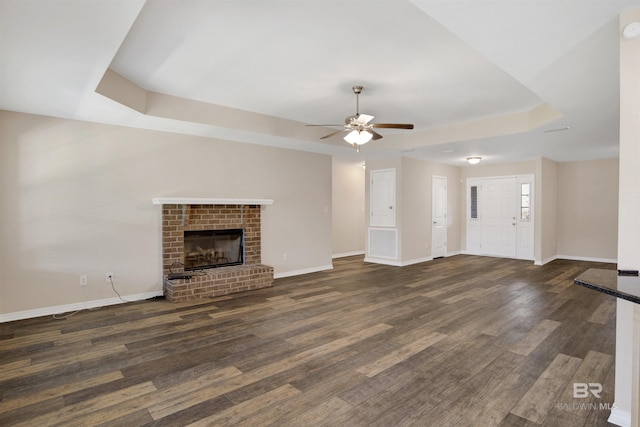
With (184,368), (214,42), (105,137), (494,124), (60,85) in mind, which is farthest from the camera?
(494,124)

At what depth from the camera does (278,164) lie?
615cm

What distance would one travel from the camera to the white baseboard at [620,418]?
76.5 inches

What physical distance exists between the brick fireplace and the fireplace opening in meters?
0.13

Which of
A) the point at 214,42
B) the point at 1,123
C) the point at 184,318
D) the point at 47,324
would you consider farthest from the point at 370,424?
the point at 1,123

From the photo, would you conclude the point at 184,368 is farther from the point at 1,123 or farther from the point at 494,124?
the point at 494,124

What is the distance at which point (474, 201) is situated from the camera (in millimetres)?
9148

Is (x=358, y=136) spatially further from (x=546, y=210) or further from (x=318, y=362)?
(x=546, y=210)

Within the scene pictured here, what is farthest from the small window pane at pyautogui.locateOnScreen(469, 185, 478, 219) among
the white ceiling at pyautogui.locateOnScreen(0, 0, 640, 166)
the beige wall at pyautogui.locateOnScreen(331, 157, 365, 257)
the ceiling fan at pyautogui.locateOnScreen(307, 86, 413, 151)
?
the ceiling fan at pyautogui.locateOnScreen(307, 86, 413, 151)

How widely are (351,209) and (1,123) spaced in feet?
22.9

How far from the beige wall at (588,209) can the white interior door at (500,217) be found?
1.17 m

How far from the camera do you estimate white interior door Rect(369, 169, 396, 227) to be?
748 cm

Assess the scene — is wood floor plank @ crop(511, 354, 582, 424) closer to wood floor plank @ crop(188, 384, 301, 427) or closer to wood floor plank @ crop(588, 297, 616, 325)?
wood floor plank @ crop(588, 297, 616, 325)

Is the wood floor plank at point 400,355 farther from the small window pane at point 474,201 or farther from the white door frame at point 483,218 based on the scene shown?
the small window pane at point 474,201

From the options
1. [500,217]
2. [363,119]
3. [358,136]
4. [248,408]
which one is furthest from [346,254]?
[248,408]
